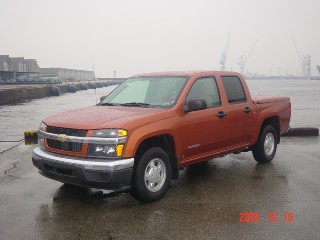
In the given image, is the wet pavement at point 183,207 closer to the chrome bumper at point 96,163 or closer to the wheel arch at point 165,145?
the wheel arch at point 165,145

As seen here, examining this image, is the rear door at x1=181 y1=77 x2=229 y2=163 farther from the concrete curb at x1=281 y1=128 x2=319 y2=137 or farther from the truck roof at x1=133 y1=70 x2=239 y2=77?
the concrete curb at x1=281 y1=128 x2=319 y2=137

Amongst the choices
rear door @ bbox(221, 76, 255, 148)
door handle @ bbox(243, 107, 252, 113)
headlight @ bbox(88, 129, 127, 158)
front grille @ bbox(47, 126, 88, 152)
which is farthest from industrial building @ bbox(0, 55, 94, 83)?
headlight @ bbox(88, 129, 127, 158)

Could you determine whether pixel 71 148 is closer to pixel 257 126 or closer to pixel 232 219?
pixel 232 219

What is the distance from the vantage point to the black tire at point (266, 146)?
7147 mm

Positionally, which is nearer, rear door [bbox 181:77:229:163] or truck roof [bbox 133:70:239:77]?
rear door [bbox 181:77:229:163]

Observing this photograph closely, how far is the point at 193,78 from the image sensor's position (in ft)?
18.9

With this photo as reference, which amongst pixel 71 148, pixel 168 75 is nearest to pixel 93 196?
pixel 71 148

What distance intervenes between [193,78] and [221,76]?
0.83m

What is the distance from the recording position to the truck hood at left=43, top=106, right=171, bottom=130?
182 inches

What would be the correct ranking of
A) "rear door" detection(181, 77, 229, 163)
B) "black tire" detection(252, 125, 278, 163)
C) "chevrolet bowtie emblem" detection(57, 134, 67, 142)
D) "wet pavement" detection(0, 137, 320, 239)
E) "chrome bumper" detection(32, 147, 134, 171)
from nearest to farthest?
"wet pavement" detection(0, 137, 320, 239)
"chrome bumper" detection(32, 147, 134, 171)
"chevrolet bowtie emblem" detection(57, 134, 67, 142)
"rear door" detection(181, 77, 229, 163)
"black tire" detection(252, 125, 278, 163)

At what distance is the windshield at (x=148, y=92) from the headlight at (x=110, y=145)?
3.48ft

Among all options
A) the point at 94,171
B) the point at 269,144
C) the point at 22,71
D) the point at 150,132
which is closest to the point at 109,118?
the point at 150,132

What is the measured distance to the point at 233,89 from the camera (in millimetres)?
6504

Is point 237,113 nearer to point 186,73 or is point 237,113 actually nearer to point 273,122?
point 186,73
